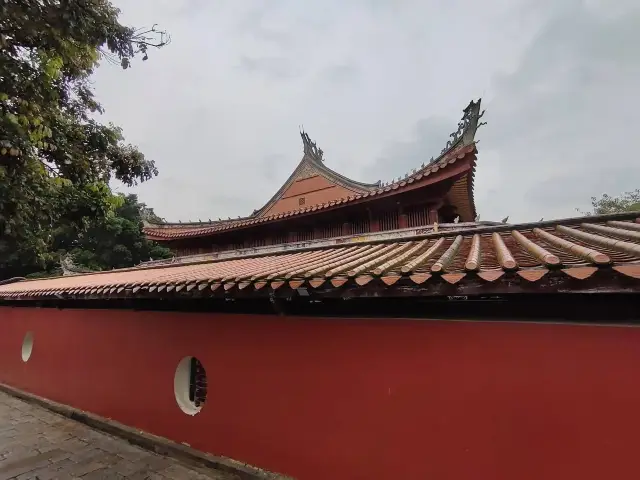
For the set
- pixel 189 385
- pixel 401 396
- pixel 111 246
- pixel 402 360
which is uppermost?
pixel 111 246

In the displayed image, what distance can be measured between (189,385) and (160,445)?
29.4 inches

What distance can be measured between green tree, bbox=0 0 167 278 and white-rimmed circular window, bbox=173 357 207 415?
254 cm

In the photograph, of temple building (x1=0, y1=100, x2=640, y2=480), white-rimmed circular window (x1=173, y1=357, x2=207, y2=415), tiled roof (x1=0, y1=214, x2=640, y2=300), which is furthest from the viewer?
white-rimmed circular window (x1=173, y1=357, x2=207, y2=415)

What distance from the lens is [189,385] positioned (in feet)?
15.9

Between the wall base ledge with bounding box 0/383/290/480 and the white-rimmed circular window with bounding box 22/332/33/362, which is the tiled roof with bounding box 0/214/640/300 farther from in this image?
the white-rimmed circular window with bounding box 22/332/33/362

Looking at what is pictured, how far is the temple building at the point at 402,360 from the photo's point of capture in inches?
84.6

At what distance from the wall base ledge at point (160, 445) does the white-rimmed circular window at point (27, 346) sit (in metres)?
1.53

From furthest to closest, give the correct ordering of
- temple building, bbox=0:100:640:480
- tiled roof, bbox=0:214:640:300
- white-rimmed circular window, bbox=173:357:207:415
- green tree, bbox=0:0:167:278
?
white-rimmed circular window, bbox=173:357:207:415 → green tree, bbox=0:0:167:278 → temple building, bbox=0:100:640:480 → tiled roof, bbox=0:214:640:300

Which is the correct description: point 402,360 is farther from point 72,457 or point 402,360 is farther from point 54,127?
point 54,127

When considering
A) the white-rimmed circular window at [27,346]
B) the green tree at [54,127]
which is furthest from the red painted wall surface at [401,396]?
the white-rimmed circular window at [27,346]

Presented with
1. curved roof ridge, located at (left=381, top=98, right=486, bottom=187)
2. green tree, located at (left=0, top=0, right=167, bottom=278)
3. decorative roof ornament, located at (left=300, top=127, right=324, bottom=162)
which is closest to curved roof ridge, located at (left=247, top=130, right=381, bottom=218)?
decorative roof ornament, located at (left=300, top=127, right=324, bottom=162)

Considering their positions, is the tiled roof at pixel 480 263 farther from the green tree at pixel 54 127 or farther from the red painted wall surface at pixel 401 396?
the green tree at pixel 54 127

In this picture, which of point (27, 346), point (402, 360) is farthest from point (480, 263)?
point (27, 346)

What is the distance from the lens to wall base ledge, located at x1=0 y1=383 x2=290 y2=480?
3.58m
